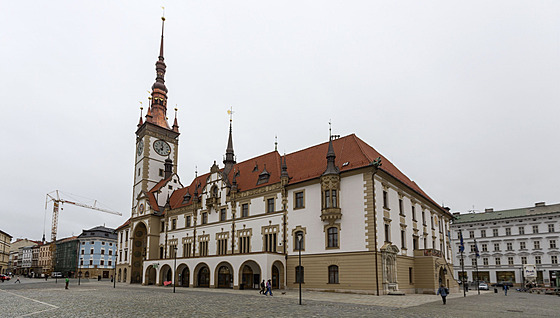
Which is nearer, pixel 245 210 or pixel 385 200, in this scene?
pixel 385 200

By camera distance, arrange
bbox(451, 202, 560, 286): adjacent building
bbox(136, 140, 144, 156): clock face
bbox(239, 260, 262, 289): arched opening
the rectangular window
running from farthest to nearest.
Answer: bbox(136, 140, 144, 156): clock face → bbox(451, 202, 560, 286): adjacent building → the rectangular window → bbox(239, 260, 262, 289): arched opening

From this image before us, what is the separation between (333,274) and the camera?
34.6 m

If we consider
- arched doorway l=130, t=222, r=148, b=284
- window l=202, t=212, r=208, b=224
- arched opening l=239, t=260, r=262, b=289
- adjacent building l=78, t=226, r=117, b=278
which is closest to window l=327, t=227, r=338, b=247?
arched opening l=239, t=260, r=262, b=289

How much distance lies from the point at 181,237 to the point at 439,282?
3237 cm

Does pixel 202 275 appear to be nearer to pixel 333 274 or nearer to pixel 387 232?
pixel 333 274

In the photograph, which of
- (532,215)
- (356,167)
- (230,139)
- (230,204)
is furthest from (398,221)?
(532,215)

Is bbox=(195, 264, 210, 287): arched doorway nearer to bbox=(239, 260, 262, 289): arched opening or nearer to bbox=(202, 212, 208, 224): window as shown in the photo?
bbox=(239, 260, 262, 289): arched opening

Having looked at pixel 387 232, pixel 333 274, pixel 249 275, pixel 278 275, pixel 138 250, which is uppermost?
pixel 387 232

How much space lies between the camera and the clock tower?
214ft

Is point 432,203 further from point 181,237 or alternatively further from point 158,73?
point 158,73

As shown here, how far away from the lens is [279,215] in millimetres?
40344

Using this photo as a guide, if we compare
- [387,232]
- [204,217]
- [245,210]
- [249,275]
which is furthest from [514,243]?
[204,217]

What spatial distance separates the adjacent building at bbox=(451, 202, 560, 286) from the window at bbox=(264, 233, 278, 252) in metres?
38.4

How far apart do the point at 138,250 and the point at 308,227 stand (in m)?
35.1
